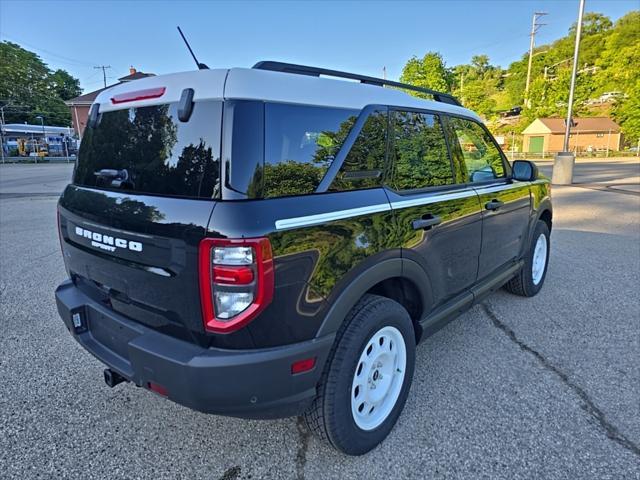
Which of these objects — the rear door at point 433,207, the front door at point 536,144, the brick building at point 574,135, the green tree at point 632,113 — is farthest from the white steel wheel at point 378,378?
the front door at point 536,144

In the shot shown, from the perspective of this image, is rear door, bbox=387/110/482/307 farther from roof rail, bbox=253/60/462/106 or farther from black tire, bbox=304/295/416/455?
black tire, bbox=304/295/416/455

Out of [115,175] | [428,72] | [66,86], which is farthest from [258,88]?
[66,86]

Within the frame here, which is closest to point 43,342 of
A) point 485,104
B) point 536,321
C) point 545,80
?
point 536,321

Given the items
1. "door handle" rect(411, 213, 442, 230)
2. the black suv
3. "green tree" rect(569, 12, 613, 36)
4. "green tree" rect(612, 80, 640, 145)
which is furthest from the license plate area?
"green tree" rect(569, 12, 613, 36)

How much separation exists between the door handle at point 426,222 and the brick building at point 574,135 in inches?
2014

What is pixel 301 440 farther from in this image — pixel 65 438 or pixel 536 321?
pixel 536 321

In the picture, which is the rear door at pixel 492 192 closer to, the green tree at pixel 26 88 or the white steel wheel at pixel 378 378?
the white steel wheel at pixel 378 378

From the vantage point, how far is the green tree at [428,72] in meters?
28.3

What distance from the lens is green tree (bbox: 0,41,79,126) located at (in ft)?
168

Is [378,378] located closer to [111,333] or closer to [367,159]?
[367,159]

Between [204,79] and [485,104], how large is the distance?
45.4 metres

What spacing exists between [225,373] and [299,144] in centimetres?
104

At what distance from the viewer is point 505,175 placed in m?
Result: 3.67

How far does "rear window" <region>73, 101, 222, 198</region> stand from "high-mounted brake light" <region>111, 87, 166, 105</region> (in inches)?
2.1
